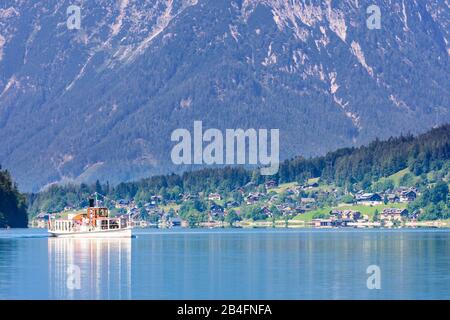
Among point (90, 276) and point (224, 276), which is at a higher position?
point (90, 276)

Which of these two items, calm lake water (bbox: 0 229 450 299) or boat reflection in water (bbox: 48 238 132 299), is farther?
boat reflection in water (bbox: 48 238 132 299)

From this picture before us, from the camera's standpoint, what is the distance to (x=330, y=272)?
15900 cm

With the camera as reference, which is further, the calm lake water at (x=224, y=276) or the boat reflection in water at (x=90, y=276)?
the boat reflection in water at (x=90, y=276)

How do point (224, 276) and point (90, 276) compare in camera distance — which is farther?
point (224, 276)
